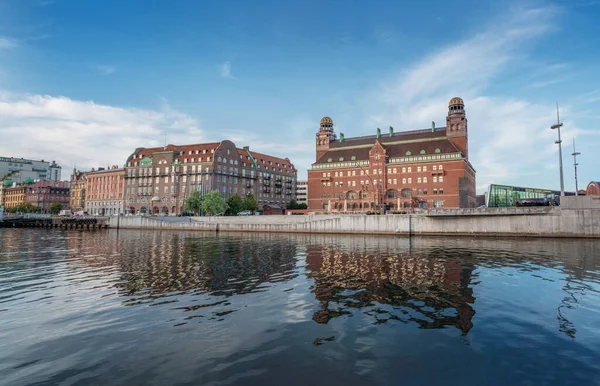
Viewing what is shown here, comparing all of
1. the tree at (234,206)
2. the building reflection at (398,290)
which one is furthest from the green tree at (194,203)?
the building reflection at (398,290)

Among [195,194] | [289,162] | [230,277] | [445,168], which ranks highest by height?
[289,162]

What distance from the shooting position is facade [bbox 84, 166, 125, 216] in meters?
128

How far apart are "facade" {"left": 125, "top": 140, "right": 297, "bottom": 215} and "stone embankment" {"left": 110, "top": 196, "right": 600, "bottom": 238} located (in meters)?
39.9

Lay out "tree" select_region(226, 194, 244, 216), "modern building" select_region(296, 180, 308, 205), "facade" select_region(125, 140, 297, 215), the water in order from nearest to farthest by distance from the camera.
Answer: the water < "tree" select_region(226, 194, 244, 216) < "facade" select_region(125, 140, 297, 215) < "modern building" select_region(296, 180, 308, 205)

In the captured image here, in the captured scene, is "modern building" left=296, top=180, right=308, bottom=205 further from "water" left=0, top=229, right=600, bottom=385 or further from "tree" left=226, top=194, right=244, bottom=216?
"water" left=0, top=229, right=600, bottom=385

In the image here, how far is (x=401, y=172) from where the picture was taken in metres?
104

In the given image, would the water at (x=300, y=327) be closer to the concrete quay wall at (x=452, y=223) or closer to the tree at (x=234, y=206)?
the concrete quay wall at (x=452, y=223)

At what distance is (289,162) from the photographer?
15512cm

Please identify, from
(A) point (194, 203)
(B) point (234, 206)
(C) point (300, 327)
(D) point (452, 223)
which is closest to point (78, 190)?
(A) point (194, 203)

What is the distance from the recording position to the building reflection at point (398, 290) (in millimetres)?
13742

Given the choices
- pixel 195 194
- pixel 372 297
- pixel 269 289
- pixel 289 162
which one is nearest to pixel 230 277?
pixel 269 289

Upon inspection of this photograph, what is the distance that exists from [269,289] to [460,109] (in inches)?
4111

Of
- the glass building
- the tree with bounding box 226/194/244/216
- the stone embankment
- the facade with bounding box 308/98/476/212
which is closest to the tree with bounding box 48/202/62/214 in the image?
the tree with bounding box 226/194/244/216

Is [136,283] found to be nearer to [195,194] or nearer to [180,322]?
[180,322]
